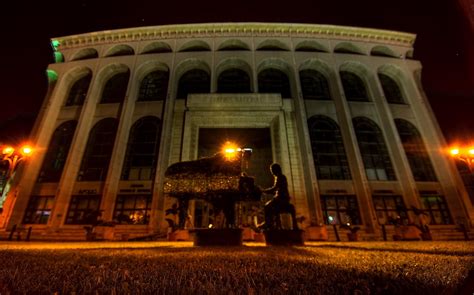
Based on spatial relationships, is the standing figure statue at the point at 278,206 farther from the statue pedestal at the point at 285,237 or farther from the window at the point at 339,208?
the window at the point at 339,208

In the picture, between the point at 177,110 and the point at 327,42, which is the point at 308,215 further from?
the point at 327,42

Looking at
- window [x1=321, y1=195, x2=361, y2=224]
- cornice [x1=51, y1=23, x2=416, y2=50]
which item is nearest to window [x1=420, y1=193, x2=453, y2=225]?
window [x1=321, y1=195, x2=361, y2=224]

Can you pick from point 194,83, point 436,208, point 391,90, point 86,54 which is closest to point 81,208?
point 194,83

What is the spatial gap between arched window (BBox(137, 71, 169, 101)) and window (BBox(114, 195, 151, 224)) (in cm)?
951

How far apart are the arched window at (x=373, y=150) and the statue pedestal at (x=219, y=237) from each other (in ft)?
49.0

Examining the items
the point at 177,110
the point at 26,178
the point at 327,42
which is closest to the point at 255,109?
the point at 177,110

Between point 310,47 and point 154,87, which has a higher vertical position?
point 310,47

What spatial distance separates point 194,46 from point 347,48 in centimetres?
A: 1671

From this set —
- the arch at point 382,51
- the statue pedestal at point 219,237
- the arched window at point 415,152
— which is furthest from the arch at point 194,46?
the statue pedestal at point 219,237

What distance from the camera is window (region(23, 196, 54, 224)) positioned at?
1616cm

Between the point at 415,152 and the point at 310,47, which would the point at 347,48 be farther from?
the point at 415,152

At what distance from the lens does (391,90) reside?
22.0 m

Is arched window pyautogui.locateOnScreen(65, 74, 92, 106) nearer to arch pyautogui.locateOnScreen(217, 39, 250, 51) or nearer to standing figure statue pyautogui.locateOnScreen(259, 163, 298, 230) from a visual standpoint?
arch pyautogui.locateOnScreen(217, 39, 250, 51)

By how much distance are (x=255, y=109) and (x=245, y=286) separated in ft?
56.7
